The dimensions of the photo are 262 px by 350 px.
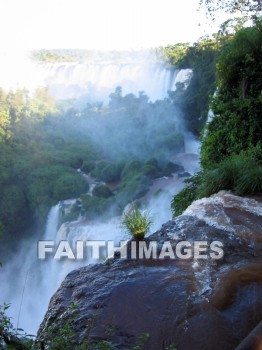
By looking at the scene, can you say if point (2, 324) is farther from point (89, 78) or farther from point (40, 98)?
point (89, 78)

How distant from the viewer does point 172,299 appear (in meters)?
3.70

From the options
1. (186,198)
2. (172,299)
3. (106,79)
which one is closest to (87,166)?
(106,79)

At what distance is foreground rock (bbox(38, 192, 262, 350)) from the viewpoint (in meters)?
3.19

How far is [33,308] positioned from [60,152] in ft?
46.1

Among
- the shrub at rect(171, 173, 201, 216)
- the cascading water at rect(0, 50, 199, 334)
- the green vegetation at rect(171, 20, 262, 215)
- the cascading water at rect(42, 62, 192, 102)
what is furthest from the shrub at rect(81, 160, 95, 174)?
the shrub at rect(171, 173, 201, 216)

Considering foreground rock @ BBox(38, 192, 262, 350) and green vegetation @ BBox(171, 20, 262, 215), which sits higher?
green vegetation @ BBox(171, 20, 262, 215)

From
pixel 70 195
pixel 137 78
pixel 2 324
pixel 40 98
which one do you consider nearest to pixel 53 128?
pixel 40 98

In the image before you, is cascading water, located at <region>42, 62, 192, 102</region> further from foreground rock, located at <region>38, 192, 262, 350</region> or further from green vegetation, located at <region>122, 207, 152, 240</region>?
foreground rock, located at <region>38, 192, 262, 350</region>

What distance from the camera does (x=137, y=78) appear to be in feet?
125

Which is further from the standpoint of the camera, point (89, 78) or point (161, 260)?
point (89, 78)

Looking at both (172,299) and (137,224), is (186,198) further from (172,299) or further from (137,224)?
(172,299)

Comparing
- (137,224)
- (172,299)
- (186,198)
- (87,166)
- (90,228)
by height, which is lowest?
(90,228)

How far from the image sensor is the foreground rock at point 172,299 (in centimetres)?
319

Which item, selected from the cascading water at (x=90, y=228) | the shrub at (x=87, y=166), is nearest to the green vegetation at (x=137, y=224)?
the cascading water at (x=90, y=228)
